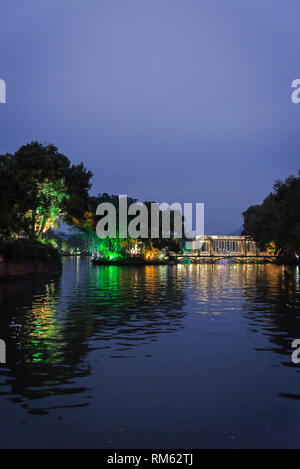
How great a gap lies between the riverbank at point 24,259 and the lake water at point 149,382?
76.8 feet

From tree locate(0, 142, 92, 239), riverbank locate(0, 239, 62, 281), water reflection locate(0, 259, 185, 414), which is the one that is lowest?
water reflection locate(0, 259, 185, 414)

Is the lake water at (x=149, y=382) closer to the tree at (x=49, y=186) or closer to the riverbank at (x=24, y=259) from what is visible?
the riverbank at (x=24, y=259)

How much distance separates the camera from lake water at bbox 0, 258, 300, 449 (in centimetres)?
614

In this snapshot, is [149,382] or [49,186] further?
[49,186]

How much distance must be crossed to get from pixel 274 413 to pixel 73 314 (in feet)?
41.1

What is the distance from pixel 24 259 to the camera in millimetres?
43375

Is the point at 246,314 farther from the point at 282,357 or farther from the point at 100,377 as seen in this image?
the point at 100,377

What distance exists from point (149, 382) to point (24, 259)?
36.4 metres

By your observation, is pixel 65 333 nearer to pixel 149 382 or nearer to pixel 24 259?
pixel 149 382

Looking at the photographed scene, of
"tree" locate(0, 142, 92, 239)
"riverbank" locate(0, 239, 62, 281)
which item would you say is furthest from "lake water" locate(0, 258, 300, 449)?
"tree" locate(0, 142, 92, 239)

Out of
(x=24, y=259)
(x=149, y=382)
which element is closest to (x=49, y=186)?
(x=24, y=259)

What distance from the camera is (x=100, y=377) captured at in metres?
9.03

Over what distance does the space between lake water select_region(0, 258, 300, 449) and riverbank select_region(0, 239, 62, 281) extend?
23.4 meters

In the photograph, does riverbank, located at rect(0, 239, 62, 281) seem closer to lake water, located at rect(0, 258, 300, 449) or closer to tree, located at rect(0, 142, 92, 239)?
tree, located at rect(0, 142, 92, 239)
